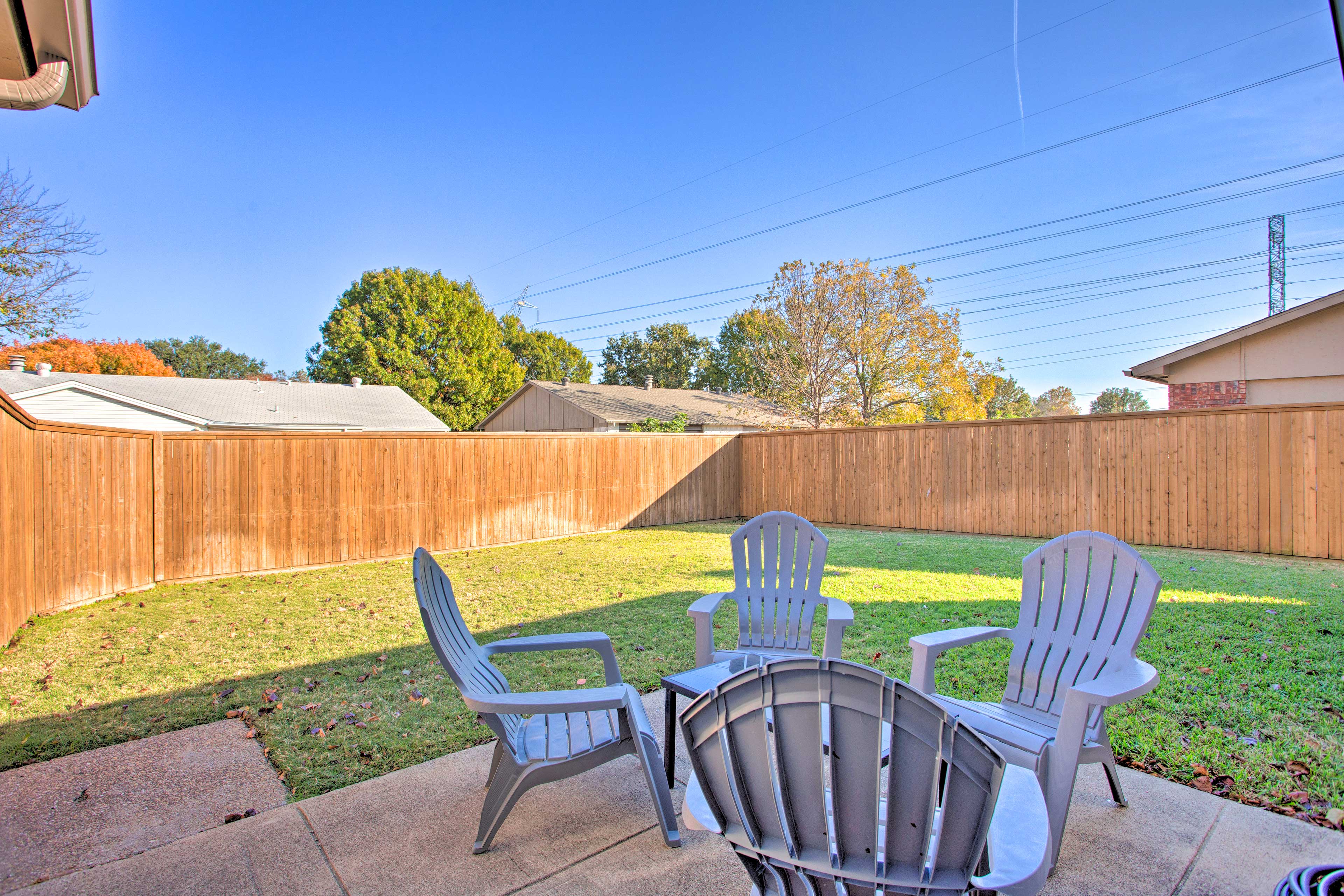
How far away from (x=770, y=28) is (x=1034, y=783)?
18.2 metres

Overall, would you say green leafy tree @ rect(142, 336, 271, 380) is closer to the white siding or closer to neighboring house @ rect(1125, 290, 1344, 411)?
the white siding

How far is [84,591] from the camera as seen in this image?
6125 mm

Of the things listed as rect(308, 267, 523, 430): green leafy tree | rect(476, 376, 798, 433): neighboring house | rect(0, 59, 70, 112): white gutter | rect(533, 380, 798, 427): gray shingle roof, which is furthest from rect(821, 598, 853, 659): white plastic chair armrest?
rect(308, 267, 523, 430): green leafy tree

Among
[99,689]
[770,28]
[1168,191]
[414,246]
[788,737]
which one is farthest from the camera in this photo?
[414,246]

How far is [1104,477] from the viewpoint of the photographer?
8.82 metres

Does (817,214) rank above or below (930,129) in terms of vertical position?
below

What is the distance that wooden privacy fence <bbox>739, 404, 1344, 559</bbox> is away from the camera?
7410 millimetres

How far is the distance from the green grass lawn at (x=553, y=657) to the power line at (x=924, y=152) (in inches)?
272

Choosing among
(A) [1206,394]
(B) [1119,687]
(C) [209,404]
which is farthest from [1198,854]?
(C) [209,404]

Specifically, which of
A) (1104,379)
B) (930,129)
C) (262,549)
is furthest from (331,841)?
(1104,379)

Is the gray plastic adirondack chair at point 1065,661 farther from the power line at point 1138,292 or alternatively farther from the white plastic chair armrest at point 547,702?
the power line at point 1138,292

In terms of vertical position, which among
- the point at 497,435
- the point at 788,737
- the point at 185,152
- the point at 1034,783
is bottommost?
the point at 1034,783

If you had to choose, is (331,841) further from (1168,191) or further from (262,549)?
(1168,191)

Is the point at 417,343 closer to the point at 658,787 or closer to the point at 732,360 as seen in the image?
the point at 732,360
